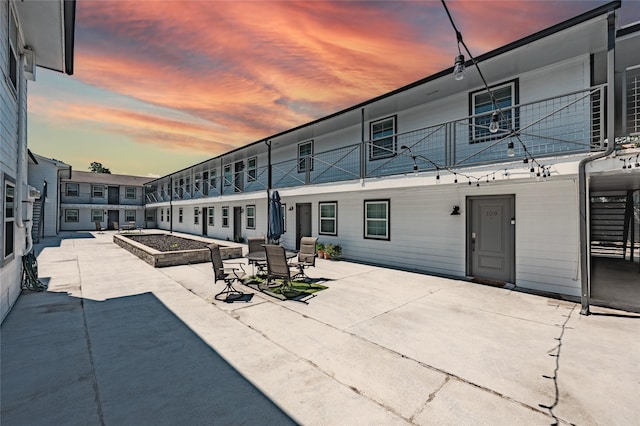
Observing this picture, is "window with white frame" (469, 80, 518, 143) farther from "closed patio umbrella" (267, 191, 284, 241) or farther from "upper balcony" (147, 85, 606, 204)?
"closed patio umbrella" (267, 191, 284, 241)

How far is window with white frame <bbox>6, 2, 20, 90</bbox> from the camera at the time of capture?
19.0 ft

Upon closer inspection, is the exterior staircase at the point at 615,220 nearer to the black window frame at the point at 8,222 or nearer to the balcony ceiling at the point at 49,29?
the balcony ceiling at the point at 49,29

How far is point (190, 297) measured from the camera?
6.91m

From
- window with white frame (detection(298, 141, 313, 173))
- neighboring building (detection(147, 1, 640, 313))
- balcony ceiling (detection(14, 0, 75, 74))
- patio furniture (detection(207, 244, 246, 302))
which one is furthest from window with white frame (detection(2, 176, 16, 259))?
window with white frame (detection(298, 141, 313, 173))

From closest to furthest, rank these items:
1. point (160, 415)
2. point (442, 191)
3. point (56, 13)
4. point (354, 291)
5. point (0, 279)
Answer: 1. point (160, 415)
2. point (0, 279)
3. point (56, 13)
4. point (354, 291)
5. point (442, 191)

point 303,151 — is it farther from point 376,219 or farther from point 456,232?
point 456,232

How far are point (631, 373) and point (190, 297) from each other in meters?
7.84

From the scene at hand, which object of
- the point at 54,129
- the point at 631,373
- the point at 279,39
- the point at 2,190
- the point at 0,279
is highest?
the point at 279,39

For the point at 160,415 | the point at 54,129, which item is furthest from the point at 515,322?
the point at 54,129

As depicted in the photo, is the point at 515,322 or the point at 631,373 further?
the point at 515,322

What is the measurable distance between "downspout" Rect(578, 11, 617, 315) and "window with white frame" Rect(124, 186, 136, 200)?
139ft

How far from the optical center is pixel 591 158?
553 cm

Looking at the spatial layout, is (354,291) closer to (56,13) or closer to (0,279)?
(0,279)

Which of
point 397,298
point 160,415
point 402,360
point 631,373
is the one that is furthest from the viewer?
point 397,298
